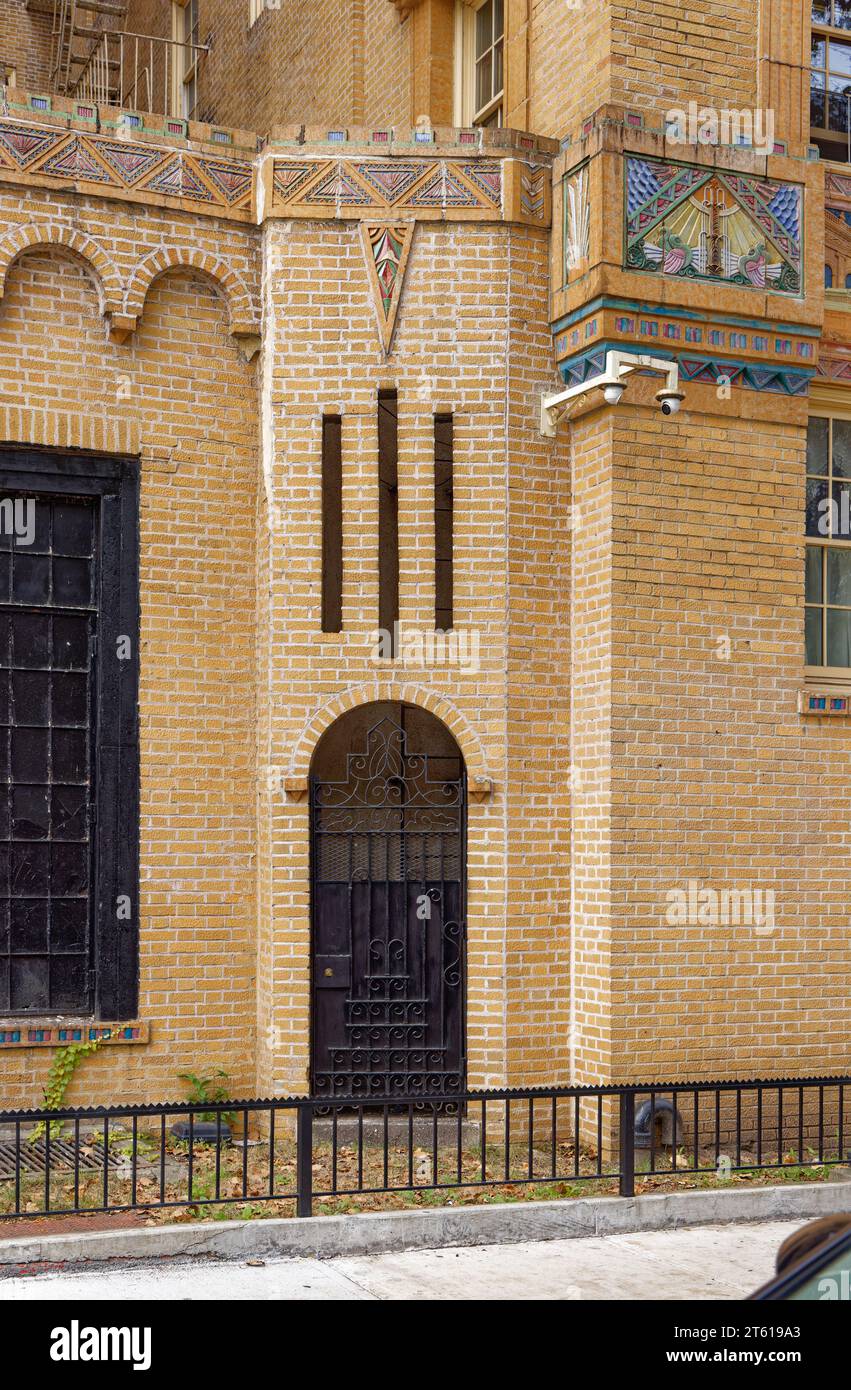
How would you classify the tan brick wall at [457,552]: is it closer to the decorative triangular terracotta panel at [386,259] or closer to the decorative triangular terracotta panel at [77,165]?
the decorative triangular terracotta panel at [386,259]

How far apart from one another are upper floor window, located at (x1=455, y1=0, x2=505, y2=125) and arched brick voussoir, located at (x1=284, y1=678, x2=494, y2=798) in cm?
487

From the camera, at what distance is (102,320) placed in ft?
34.9

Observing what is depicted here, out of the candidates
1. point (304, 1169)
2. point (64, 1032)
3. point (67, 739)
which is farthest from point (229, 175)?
point (304, 1169)

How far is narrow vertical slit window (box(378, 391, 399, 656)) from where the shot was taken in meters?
10.6

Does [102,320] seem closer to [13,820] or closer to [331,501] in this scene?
[331,501]

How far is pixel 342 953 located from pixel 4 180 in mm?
5591

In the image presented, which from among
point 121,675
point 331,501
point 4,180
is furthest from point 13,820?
point 4,180

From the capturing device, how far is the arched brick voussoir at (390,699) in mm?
10406

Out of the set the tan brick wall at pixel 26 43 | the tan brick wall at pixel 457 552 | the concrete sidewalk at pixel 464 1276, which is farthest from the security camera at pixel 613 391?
the tan brick wall at pixel 26 43

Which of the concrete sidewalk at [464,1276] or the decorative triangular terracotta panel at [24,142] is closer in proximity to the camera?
the concrete sidewalk at [464,1276]

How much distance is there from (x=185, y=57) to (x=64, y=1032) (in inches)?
493

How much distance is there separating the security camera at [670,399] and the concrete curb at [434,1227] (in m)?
4.86

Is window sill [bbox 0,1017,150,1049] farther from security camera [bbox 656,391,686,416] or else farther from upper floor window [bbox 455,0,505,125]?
upper floor window [bbox 455,0,505,125]

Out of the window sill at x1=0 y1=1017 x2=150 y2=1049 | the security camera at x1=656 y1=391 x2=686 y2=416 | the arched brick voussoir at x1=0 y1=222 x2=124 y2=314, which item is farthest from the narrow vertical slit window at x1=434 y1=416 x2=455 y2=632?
the window sill at x1=0 y1=1017 x2=150 y2=1049
